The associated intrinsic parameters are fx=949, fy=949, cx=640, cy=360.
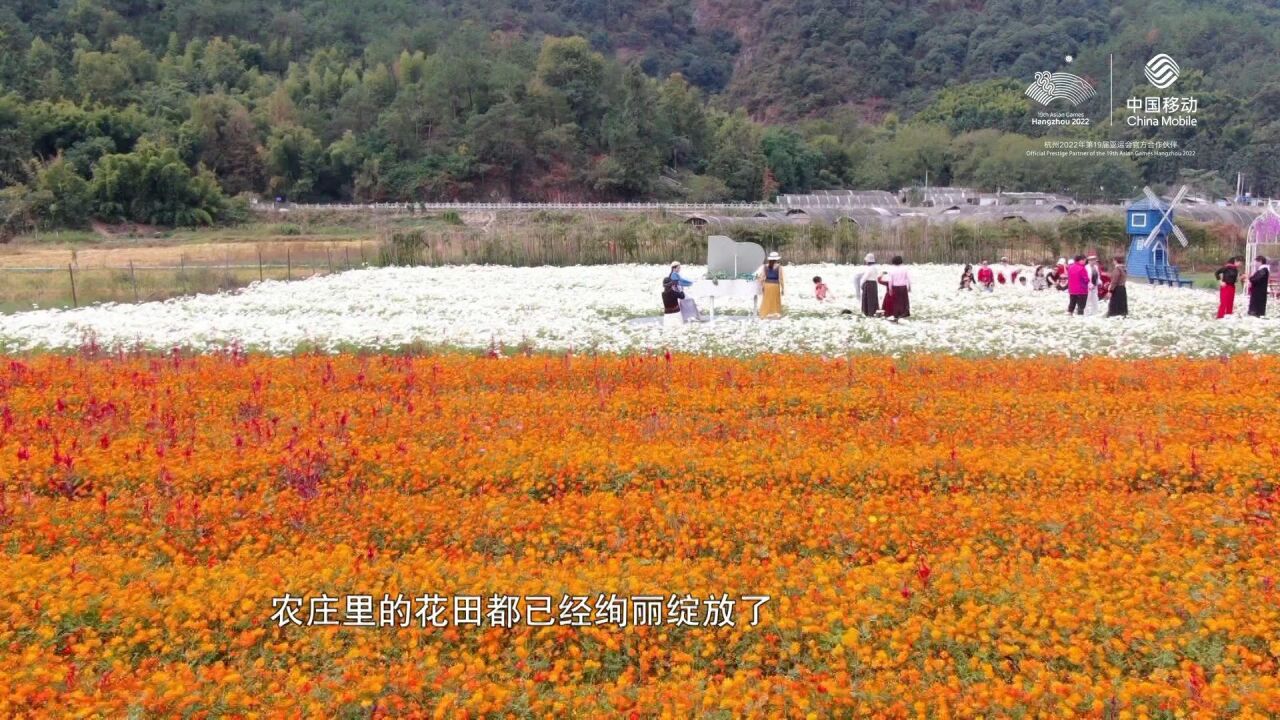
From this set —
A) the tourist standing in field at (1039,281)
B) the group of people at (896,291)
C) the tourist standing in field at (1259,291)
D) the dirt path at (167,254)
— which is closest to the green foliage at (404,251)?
the dirt path at (167,254)

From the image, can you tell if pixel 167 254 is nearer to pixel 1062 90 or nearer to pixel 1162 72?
pixel 1162 72

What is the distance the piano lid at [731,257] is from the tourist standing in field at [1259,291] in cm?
1041

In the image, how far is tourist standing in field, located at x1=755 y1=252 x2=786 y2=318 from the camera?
20.1 m

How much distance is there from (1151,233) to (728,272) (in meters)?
17.5

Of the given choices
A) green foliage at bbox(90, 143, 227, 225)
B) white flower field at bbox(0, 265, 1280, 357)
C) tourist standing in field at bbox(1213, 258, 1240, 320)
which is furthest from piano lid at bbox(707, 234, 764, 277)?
green foliage at bbox(90, 143, 227, 225)

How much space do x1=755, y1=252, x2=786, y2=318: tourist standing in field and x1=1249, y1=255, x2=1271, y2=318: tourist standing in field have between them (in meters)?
10.1

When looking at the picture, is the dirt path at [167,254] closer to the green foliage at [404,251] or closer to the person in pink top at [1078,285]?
the green foliage at [404,251]

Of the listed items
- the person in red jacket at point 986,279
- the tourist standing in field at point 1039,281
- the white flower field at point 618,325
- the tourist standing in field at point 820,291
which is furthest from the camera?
the tourist standing in field at point 1039,281

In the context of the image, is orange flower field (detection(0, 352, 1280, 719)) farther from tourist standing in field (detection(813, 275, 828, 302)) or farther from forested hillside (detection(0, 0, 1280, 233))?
forested hillside (detection(0, 0, 1280, 233))

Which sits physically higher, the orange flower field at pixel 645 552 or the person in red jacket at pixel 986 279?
the person in red jacket at pixel 986 279

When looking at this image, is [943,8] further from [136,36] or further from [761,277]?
[761,277]

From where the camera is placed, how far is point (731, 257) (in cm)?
2142

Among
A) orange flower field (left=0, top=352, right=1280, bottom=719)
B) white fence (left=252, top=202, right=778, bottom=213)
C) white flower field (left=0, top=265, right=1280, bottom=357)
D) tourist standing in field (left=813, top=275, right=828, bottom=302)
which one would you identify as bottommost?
orange flower field (left=0, top=352, right=1280, bottom=719)

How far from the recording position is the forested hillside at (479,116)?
259ft
